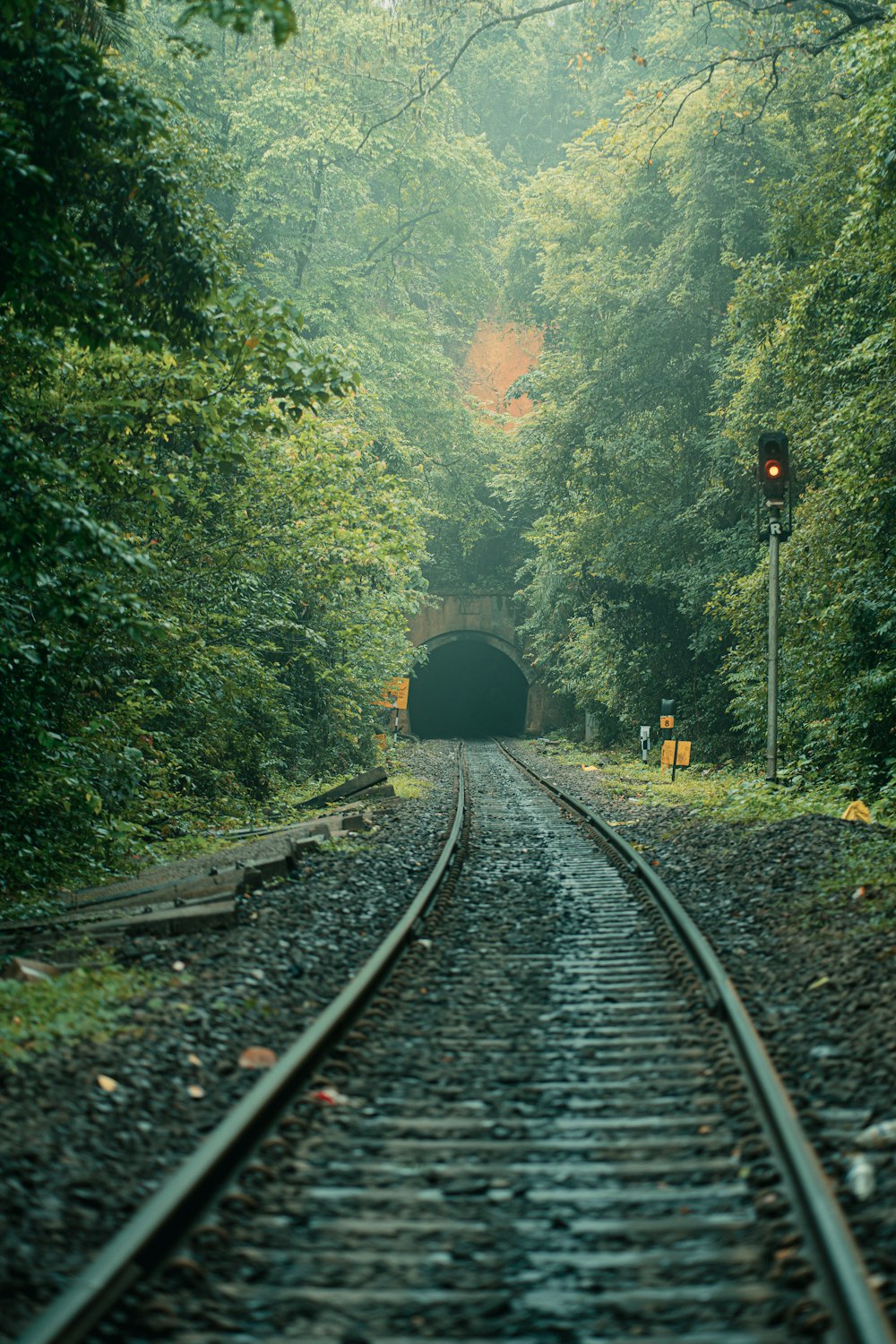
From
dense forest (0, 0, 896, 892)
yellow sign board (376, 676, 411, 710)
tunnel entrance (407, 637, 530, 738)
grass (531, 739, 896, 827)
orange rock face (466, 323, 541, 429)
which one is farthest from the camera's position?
tunnel entrance (407, 637, 530, 738)

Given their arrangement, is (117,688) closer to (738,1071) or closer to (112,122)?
(112,122)

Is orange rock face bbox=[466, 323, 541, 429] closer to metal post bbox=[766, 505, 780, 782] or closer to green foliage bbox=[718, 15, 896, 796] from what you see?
green foliage bbox=[718, 15, 896, 796]

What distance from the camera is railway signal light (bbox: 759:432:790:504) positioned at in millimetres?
12797

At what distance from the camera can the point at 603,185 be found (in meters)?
25.2

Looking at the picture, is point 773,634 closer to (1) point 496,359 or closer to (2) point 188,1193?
(2) point 188,1193

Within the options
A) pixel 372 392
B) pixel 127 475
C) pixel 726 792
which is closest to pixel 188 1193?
pixel 127 475

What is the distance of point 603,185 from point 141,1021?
965 inches

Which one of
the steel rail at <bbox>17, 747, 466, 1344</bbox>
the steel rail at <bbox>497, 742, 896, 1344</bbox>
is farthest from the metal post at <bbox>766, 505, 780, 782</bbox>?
the steel rail at <bbox>17, 747, 466, 1344</bbox>

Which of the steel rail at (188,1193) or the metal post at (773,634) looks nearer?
the steel rail at (188,1193)

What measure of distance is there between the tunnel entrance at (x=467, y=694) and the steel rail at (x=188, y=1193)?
123ft

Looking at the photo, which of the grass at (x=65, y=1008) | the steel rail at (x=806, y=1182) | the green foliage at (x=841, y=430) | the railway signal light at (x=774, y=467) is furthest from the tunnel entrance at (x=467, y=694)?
the steel rail at (x=806, y=1182)

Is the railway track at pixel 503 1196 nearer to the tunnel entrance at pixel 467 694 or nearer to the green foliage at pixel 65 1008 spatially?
the green foliage at pixel 65 1008

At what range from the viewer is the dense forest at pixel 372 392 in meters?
7.93

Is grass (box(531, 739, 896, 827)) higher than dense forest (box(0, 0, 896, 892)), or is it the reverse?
dense forest (box(0, 0, 896, 892))
